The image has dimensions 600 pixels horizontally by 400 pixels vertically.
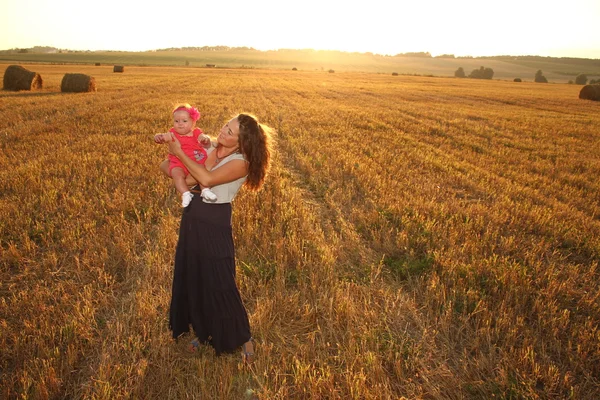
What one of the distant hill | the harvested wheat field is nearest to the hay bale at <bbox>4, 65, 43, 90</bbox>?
the harvested wheat field

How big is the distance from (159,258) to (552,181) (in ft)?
29.1

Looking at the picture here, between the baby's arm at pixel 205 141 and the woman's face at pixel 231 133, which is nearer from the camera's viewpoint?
the woman's face at pixel 231 133

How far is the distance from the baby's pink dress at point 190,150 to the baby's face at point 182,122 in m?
0.07

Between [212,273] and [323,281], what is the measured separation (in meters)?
1.50

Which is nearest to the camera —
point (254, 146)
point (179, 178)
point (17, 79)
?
point (254, 146)

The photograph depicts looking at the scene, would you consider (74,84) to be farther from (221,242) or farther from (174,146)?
(221,242)

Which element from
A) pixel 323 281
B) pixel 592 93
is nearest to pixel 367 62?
pixel 592 93

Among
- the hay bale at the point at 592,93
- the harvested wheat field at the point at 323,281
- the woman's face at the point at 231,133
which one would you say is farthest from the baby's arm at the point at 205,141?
the hay bale at the point at 592,93

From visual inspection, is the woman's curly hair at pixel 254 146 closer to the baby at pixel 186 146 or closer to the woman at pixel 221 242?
the woman at pixel 221 242

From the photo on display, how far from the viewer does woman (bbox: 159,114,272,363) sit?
2.91 m

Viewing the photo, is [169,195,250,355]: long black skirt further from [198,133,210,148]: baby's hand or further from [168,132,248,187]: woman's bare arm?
[198,133,210,148]: baby's hand

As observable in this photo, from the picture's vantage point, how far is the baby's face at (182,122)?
9.81 feet

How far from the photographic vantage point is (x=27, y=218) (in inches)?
202

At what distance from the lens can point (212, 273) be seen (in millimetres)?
3027
